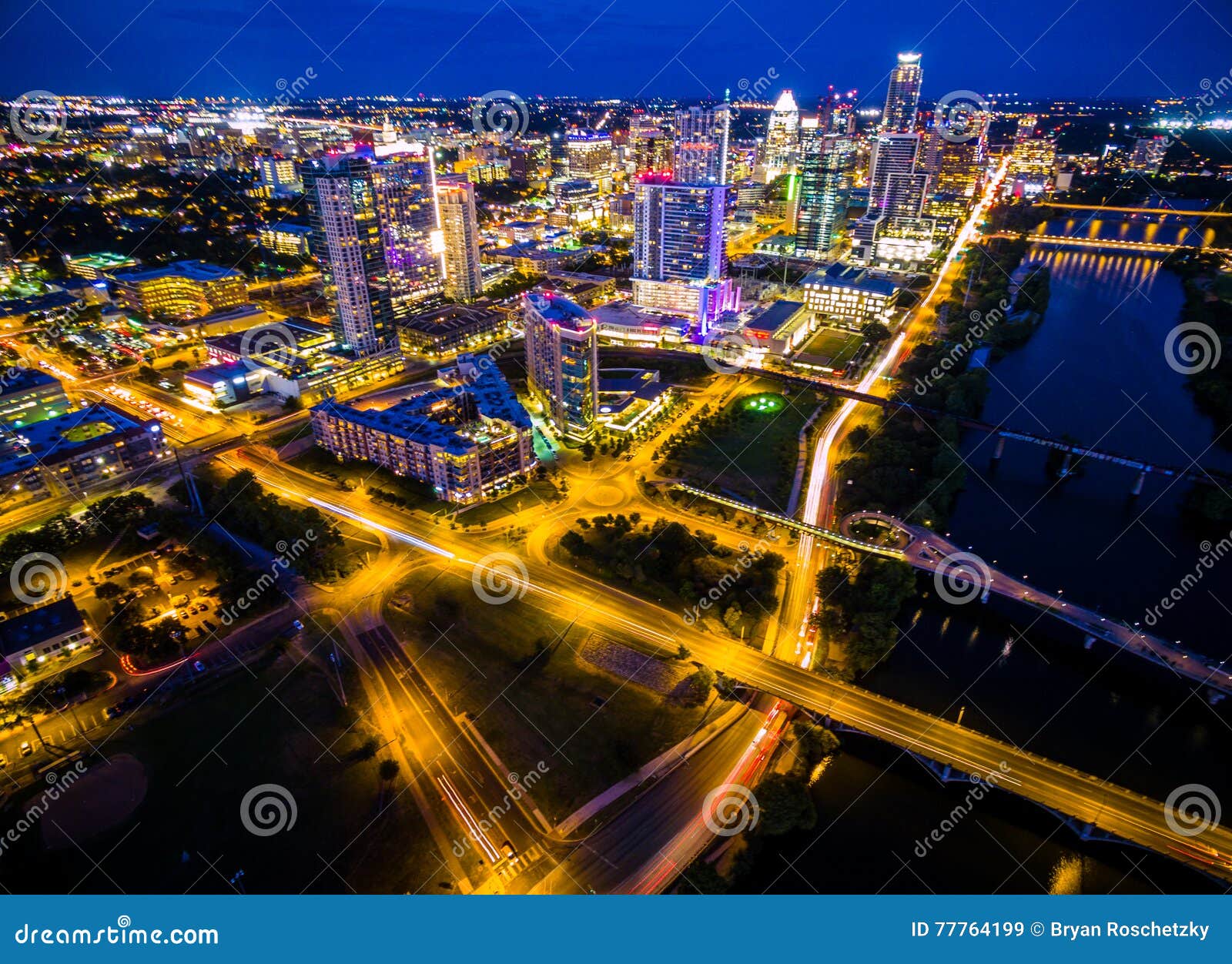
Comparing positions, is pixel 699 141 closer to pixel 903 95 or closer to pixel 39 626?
pixel 39 626

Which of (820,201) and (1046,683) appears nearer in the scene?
(1046,683)

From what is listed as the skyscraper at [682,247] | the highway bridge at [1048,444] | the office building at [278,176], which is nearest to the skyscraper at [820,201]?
the skyscraper at [682,247]

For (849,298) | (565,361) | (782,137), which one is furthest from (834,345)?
(782,137)

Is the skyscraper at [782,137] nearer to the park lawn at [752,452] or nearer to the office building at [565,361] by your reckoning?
the park lawn at [752,452]

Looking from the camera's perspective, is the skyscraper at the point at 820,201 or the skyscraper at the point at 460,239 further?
the skyscraper at the point at 820,201

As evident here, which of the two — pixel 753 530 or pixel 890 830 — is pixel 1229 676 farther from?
pixel 753 530
